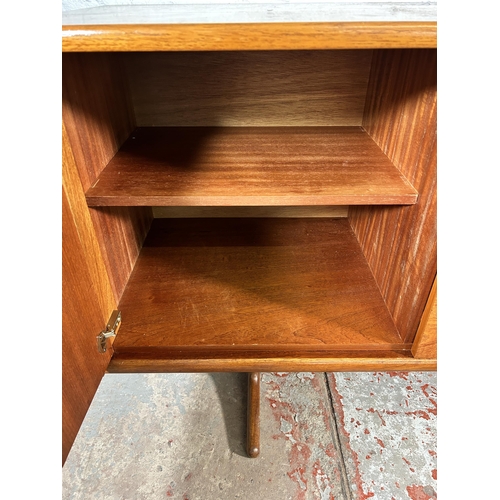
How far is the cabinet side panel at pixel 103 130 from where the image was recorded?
0.54m

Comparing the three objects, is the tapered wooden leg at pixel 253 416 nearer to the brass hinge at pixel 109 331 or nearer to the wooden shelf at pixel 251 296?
the wooden shelf at pixel 251 296

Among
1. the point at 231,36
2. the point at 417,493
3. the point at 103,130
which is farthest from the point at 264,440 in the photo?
the point at 231,36

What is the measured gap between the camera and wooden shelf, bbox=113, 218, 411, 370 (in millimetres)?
639

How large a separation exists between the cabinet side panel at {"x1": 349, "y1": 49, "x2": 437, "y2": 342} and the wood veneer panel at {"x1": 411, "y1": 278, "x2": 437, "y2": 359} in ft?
0.04

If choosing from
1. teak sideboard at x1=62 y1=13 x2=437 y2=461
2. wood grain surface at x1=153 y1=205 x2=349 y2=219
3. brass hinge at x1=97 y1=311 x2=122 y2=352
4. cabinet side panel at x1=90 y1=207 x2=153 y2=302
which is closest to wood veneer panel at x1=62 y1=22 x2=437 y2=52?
teak sideboard at x1=62 y1=13 x2=437 y2=461

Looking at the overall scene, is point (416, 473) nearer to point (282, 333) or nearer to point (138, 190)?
point (282, 333)

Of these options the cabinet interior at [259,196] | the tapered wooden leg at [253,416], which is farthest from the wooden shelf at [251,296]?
the tapered wooden leg at [253,416]

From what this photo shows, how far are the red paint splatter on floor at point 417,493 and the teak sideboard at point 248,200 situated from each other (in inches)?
12.9

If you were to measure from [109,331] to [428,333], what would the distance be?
45 cm

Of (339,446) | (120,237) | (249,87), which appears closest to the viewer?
(120,237)

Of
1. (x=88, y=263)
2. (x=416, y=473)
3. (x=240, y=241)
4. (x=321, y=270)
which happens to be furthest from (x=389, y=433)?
(x=88, y=263)

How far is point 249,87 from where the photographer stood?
83 cm

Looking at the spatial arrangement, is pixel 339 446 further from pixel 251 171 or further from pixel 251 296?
pixel 251 171

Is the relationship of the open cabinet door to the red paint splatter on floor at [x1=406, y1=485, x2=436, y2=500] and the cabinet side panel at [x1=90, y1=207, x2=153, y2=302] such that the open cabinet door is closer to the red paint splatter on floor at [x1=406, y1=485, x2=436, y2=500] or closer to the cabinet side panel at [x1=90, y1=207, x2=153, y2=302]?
the cabinet side panel at [x1=90, y1=207, x2=153, y2=302]
